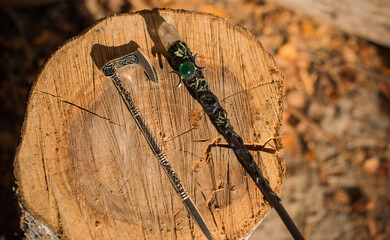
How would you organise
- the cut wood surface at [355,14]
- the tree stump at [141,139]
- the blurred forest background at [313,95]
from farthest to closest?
the cut wood surface at [355,14], the blurred forest background at [313,95], the tree stump at [141,139]

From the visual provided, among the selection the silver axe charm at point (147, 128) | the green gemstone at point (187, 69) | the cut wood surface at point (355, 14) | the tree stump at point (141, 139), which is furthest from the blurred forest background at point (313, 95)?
the green gemstone at point (187, 69)

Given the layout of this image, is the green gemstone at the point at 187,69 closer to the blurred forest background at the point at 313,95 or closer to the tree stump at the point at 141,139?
the tree stump at the point at 141,139

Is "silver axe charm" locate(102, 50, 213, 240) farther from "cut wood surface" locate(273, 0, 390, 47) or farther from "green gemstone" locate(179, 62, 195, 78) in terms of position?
"cut wood surface" locate(273, 0, 390, 47)

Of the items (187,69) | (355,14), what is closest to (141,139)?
(187,69)

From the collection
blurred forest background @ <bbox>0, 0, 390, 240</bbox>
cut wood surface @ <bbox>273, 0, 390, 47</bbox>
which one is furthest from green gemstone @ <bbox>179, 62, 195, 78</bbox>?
cut wood surface @ <bbox>273, 0, 390, 47</bbox>

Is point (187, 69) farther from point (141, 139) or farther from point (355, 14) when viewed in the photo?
point (355, 14)
